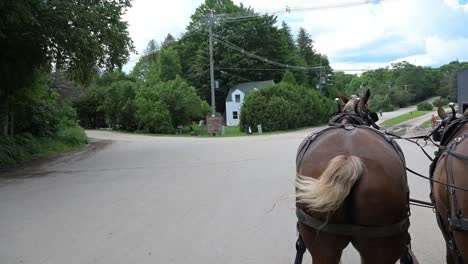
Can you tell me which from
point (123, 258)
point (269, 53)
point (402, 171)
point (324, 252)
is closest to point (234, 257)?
point (123, 258)

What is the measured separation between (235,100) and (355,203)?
5798 cm

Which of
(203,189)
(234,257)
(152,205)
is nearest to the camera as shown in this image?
(234,257)

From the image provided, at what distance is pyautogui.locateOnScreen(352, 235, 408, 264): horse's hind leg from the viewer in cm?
273

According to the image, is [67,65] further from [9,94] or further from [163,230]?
[163,230]

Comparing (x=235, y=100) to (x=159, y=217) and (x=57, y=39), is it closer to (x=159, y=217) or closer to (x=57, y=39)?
(x=57, y=39)

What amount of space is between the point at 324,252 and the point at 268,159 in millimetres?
11941

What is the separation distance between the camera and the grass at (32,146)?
14727 millimetres

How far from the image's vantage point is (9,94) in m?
16.1

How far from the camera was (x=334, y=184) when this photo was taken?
104 inches

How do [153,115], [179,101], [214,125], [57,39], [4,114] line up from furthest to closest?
[179,101] → [153,115] → [214,125] → [4,114] → [57,39]

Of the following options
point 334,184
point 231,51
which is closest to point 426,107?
point 231,51

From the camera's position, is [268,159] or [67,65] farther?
[67,65]

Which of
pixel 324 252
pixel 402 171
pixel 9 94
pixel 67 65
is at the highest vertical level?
pixel 67 65

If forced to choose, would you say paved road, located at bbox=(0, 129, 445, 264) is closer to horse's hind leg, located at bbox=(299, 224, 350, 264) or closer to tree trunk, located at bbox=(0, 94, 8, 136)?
horse's hind leg, located at bbox=(299, 224, 350, 264)
